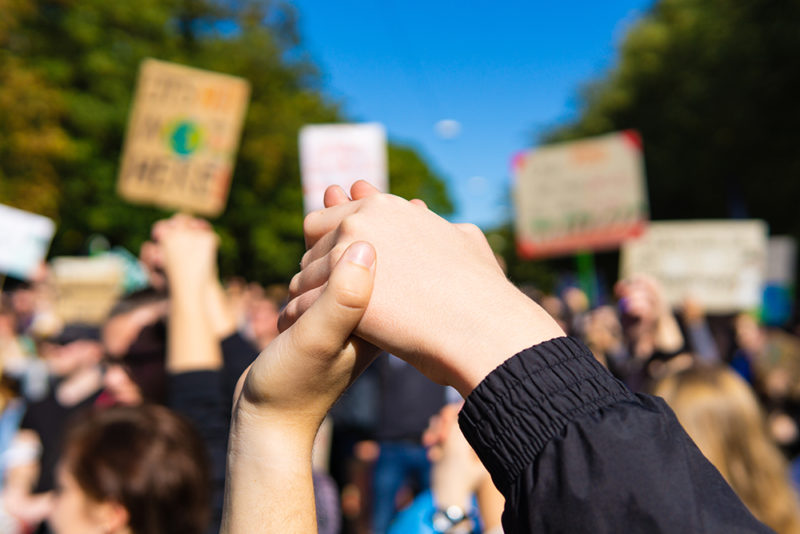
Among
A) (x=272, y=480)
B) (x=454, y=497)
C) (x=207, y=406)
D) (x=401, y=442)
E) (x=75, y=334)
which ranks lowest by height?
(x=401, y=442)

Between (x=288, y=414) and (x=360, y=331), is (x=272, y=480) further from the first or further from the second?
(x=360, y=331)

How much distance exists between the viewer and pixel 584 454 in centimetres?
70

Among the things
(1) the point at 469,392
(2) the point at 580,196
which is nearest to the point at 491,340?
(1) the point at 469,392

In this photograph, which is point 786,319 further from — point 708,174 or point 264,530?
point 708,174

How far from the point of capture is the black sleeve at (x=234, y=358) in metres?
2.48

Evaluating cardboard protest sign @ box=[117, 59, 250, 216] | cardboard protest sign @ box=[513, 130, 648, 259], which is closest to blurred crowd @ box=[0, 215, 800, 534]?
cardboard protest sign @ box=[117, 59, 250, 216]

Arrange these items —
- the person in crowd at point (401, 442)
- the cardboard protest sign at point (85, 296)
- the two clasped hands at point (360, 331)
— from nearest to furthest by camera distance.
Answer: the two clasped hands at point (360, 331) → the person in crowd at point (401, 442) → the cardboard protest sign at point (85, 296)

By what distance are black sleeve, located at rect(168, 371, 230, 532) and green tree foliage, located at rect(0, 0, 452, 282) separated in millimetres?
15035

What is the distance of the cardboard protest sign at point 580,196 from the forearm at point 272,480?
7504mm

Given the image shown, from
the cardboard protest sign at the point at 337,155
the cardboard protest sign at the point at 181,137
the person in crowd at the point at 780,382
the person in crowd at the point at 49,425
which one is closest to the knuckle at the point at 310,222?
the person in crowd at the point at 49,425

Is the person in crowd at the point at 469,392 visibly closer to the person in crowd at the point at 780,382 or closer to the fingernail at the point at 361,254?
the fingernail at the point at 361,254

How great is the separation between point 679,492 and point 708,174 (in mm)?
24211

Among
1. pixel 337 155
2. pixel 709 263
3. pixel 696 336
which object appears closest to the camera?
pixel 696 336

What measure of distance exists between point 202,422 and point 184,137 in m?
2.87
